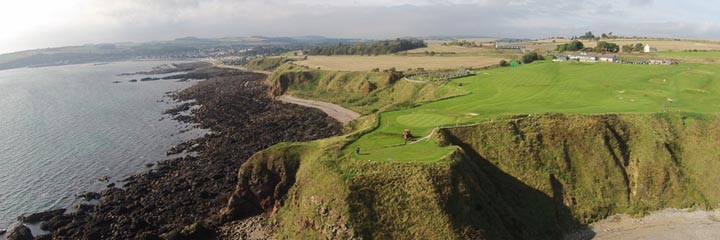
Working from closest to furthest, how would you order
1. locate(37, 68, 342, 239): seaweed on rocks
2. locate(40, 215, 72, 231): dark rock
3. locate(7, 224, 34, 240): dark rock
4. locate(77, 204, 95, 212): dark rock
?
locate(7, 224, 34, 240): dark rock, locate(37, 68, 342, 239): seaweed on rocks, locate(40, 215, 72, 231): dark rock, locate(77, 204, 95, 212): dark rock

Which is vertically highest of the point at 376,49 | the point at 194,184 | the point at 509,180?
the point at 376,49

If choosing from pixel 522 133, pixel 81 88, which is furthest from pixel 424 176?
pixel 81 88

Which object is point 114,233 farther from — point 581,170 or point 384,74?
point 384,74

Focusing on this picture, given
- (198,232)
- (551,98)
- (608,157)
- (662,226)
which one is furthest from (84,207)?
(551,98)

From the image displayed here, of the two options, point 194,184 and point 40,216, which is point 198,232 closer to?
point 194,184

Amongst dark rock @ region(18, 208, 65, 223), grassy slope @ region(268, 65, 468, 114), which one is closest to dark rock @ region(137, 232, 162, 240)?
dark rock @ region(18, 208, 65, 223)

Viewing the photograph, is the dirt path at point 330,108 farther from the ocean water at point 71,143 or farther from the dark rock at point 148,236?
the dark rock at point 148,236

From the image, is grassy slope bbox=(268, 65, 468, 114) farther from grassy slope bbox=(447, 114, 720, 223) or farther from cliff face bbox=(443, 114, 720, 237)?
cliff face bbox=(443, 114, 720, 237)

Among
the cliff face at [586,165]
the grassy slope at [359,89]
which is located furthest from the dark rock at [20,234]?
the grassy slope at [359,89]
